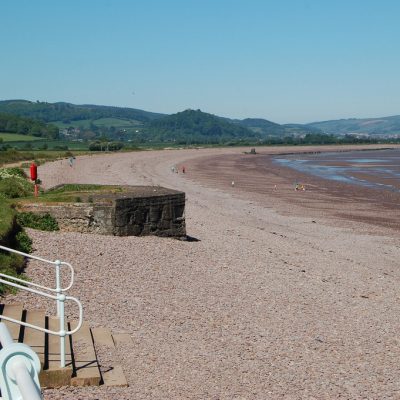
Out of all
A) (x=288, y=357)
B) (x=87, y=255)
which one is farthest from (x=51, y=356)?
(x=87, y=255)

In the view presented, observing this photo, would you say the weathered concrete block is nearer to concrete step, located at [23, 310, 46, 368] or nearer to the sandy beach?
the sandy beach

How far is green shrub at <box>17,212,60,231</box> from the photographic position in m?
14.0

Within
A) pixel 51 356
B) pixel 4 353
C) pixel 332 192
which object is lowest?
pixel 332 192

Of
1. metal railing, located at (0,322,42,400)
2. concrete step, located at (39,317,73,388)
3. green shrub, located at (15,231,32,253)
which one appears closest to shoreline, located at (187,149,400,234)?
green shrub, located at (15,231,32,253)

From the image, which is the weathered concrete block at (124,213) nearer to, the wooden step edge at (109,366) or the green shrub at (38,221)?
the green shrub at (38,221)

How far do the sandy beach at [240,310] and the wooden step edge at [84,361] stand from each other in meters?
0.12

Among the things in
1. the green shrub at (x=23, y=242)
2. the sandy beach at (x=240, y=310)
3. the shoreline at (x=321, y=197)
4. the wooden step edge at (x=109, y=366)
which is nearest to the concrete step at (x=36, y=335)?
the sandy beach at (x=240, y=310)

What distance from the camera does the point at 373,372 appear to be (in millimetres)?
7875

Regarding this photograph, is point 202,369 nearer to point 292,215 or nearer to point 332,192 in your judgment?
point 292,215

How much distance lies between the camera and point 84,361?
688 centimetres

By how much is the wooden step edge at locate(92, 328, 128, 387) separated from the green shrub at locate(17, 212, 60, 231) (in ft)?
20.3

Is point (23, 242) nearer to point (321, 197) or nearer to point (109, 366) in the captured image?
point (109, 366)

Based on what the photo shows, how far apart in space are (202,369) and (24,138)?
395ft

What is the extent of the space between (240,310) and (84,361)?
3.78 metres
